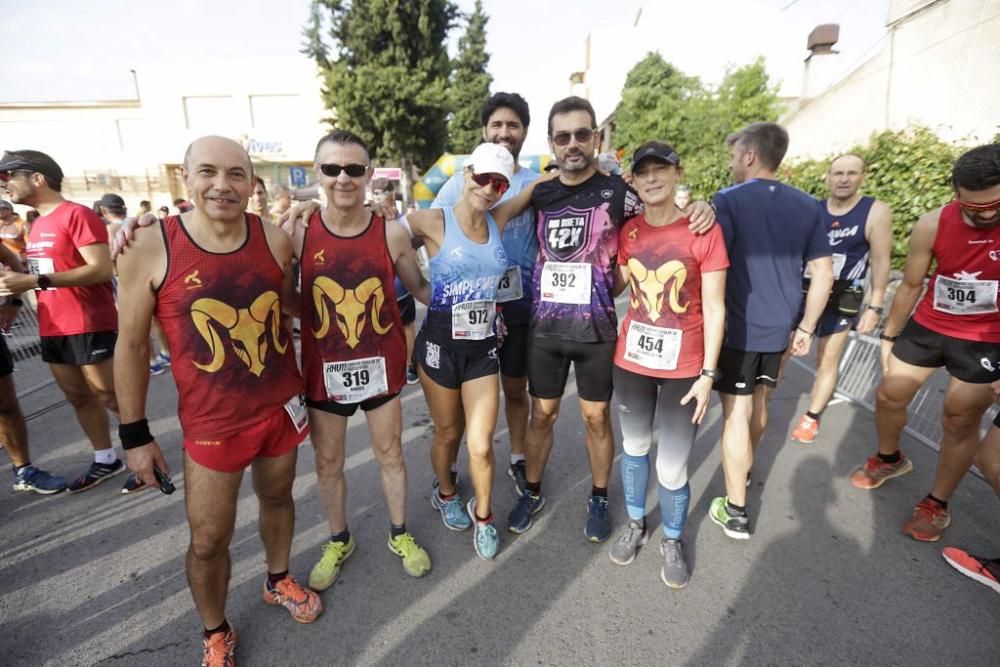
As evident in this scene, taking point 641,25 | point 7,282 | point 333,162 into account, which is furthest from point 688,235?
point 641,25

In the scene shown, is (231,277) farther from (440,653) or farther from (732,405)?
(732,405)

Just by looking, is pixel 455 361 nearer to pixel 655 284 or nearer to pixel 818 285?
pixel 655 284

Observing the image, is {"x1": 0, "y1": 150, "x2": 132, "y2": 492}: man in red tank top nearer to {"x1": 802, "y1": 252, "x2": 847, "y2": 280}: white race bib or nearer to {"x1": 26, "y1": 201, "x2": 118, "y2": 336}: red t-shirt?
{"x1": 26, "y1": 201, "x2": 118, "y2": 336}: red t-shirt

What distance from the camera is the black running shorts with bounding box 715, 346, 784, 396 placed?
2.69m

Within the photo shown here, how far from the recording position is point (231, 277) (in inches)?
72.6

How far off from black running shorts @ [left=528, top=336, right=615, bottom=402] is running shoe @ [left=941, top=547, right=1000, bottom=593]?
80.4 inches

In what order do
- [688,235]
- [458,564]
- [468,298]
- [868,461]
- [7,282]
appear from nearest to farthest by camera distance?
[688,235], [468,298], [458,564], [7,282], [868,461]

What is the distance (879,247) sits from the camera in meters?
3.73

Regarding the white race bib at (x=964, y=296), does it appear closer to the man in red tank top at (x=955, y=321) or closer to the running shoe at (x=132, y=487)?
the man in red tank top at (x=955, y=321)

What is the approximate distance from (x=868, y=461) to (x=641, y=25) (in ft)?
126

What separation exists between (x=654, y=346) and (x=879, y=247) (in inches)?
106

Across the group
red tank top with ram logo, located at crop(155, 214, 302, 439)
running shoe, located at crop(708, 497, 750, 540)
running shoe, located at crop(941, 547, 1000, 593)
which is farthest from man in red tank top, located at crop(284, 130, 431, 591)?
running shoe, located at crop(941, 547, 1000, 593)

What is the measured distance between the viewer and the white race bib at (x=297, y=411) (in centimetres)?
209

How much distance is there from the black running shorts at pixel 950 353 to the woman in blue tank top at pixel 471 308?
8.35 ft
